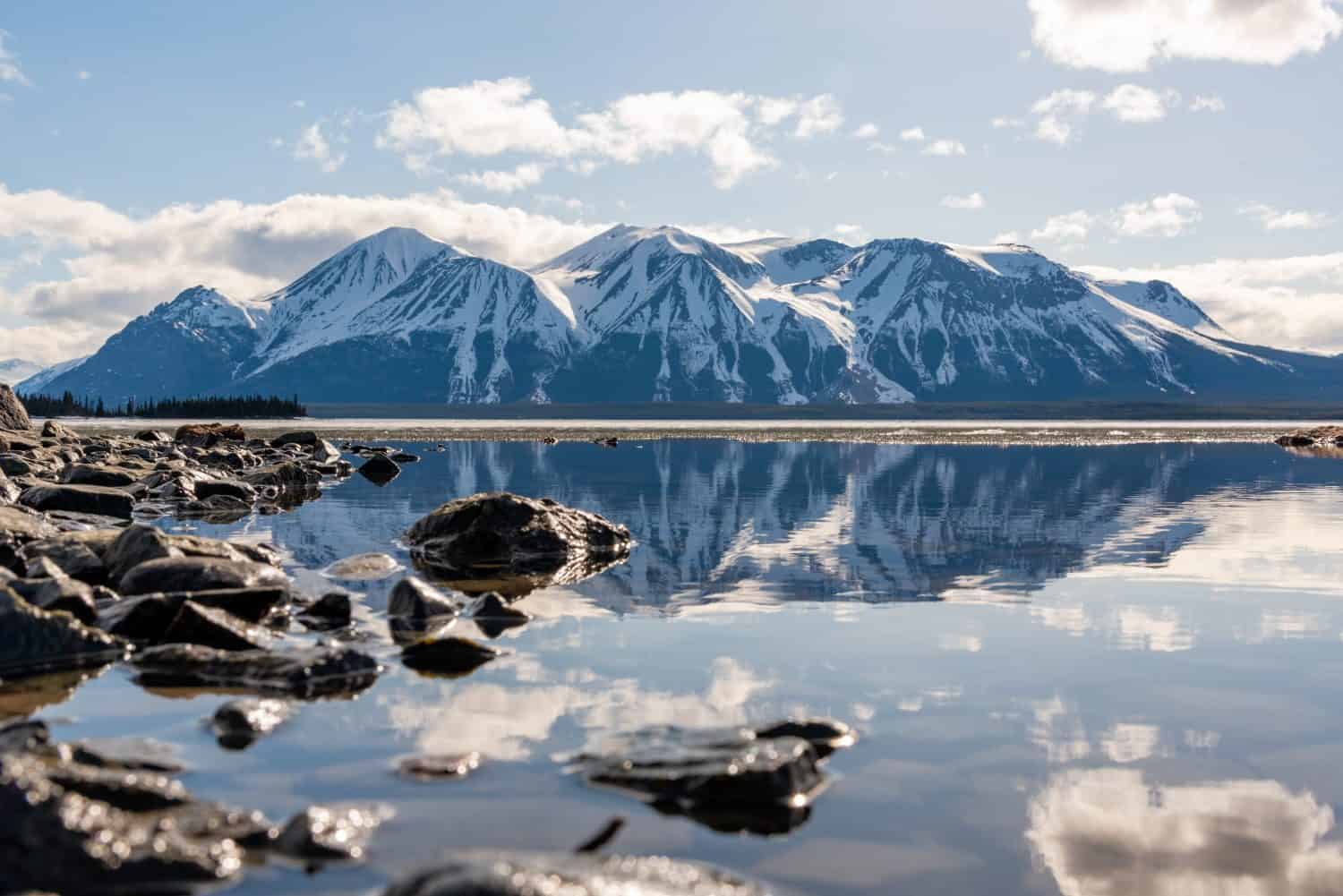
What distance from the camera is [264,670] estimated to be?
13641 mm

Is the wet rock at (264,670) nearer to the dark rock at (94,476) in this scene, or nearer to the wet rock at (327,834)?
the wet rock at (327,834)

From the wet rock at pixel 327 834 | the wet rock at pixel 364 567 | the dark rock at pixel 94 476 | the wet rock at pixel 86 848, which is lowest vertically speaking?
the wet rock at pixel 364 567

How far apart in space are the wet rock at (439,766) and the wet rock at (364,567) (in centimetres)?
1256

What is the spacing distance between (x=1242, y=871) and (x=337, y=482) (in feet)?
160

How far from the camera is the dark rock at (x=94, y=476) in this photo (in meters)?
38.9

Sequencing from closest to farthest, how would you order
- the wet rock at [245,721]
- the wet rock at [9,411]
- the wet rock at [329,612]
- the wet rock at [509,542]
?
the wet rock at [245,721]
the wet rock at [329,612]
the wet rock at [509,542]
the wet rock at [9,411]

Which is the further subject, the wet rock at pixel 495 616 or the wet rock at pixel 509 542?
→ the wet rock at pixel 509 542

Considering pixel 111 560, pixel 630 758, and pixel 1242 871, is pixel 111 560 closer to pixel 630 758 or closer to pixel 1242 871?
pixel 630 758

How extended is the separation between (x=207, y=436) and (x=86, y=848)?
7697 cm

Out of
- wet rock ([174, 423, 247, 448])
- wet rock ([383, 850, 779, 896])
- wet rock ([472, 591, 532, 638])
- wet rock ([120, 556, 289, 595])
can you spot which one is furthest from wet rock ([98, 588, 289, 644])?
wet rock ([174, 423, 247, 448])

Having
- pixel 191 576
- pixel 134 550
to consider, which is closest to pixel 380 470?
pixel 134 550

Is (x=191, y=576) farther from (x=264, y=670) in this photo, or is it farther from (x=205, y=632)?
(x=264, y=670)

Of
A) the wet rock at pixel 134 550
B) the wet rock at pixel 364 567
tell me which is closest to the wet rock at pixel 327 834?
the wet rock at pixel 134 550

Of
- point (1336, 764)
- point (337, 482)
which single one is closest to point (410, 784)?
point (1336, 764)
